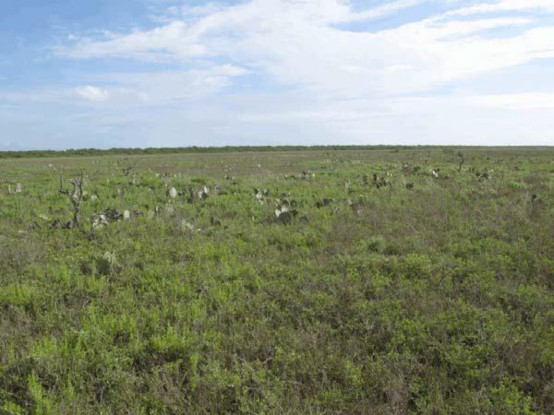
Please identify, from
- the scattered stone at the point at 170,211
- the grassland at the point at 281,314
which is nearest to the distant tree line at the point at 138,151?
the scattered stone at the point at 170,211

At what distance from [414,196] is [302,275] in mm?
6926

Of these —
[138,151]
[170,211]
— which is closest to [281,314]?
[170,211]

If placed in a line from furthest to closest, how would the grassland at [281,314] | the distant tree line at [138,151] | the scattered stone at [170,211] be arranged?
the distant tree line at [138,151], the scattered stone at [170,211], the grassland at [281,314]

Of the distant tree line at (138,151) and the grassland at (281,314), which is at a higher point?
the distant tree line at (138,151)

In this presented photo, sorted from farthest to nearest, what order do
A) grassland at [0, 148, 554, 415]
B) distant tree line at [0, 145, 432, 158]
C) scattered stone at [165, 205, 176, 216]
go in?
1. distant tree line at [0, 145, 432, 158]
2. scattered stone at [165, 205, 176, 216]
3. grassland at [0, 148, 554, 415]

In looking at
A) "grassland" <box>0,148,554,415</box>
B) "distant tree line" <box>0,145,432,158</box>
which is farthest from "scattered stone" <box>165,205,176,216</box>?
"distant tree line" <box>0,145,432,158</box>

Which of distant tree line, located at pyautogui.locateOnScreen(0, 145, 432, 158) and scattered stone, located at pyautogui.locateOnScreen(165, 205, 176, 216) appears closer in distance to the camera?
scattered stone, located at pyautogui.locateOnScreen(165, 205, 176, 216)

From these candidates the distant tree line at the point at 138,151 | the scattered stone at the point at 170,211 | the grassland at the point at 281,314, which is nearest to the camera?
the grassland at the point at 281,314

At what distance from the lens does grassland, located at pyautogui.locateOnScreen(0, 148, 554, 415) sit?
3.93m

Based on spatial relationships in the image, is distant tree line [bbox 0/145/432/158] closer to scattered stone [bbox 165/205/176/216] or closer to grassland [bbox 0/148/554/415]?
scattered stone [bbox 165/205/176/216]

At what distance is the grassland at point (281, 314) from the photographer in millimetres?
3926

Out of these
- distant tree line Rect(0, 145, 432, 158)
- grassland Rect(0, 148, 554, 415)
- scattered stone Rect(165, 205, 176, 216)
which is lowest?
grassland Rect(0, 148, 554, 415)

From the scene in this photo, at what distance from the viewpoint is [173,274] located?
21.6 feet

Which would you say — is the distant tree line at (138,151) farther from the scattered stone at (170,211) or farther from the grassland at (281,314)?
the grassland at (281,314)
